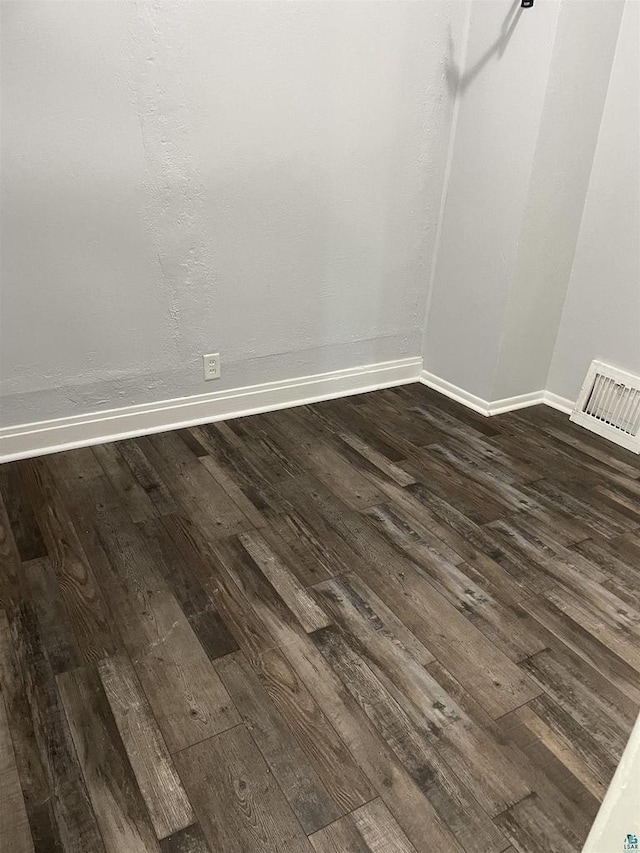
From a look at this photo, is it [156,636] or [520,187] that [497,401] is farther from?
[156,636]

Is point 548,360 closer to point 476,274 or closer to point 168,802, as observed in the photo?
point 476,274

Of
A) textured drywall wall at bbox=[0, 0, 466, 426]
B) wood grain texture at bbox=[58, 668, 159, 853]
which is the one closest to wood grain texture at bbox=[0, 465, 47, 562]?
textured drywall wall at bbox=[0, 0, 466, 426]

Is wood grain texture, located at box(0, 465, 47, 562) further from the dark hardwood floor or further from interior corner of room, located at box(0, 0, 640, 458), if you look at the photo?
interior corner of room, located at box(0, 0, 640, 458)

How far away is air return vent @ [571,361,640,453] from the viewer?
9.06 feet

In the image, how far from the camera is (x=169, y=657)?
1.59 m

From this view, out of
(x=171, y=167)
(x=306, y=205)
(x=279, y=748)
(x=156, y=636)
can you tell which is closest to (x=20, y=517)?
(x=156, y=636)

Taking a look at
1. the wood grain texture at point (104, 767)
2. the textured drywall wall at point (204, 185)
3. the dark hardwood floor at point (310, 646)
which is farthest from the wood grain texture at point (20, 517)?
the wood grain texture at point (104, 767)

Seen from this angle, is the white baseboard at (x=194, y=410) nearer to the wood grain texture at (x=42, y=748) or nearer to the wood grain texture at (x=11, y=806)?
the wood grain texture at (x=42, y=748)

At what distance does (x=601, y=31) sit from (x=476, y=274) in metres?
1.01

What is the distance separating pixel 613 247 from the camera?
9.02 ft

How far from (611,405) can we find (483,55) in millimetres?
1576

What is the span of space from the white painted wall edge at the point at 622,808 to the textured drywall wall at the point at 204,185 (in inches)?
86.8

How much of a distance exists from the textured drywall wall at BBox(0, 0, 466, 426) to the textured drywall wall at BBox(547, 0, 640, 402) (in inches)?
26.4

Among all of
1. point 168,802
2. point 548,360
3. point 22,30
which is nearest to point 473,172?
point 548,360
